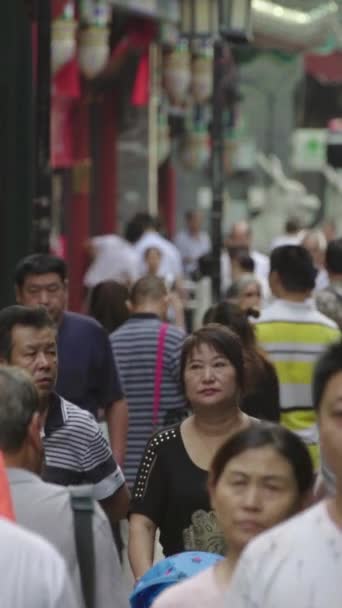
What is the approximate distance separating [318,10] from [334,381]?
97.8 ft

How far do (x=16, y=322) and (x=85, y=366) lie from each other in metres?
1.58

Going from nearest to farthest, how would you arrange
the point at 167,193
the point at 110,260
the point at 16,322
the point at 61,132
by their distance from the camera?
the point at 16,322 < the point at 110,260 < the point at 61,132 < the point at 167,193

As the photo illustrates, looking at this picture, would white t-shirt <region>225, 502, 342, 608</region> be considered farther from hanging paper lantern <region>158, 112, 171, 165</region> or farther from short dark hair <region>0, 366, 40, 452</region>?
hanging paper lantern <region>158, 112, 171, 165</region>

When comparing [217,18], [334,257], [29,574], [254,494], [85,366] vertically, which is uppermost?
[217,18]

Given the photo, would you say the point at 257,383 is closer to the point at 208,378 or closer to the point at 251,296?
the point at 208,378

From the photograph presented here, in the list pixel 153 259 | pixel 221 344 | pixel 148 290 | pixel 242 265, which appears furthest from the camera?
pixel 153 259

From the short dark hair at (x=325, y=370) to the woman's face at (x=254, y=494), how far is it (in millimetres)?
312

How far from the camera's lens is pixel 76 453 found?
6727 mm

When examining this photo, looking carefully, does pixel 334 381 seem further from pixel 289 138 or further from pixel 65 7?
pixel 289 138

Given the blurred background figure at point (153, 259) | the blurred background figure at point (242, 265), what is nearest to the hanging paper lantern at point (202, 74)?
the blurred background figure at point (153, 259)

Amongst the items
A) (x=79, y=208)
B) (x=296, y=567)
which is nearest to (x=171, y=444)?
(x=296, y=567)


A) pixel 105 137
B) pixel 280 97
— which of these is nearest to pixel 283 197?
pixel 280 97

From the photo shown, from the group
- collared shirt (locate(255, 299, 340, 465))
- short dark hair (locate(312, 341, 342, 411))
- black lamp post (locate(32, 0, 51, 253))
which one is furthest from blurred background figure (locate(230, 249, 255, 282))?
short dark hair (locate(312, 341, 342, 411))

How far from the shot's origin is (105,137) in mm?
27094
